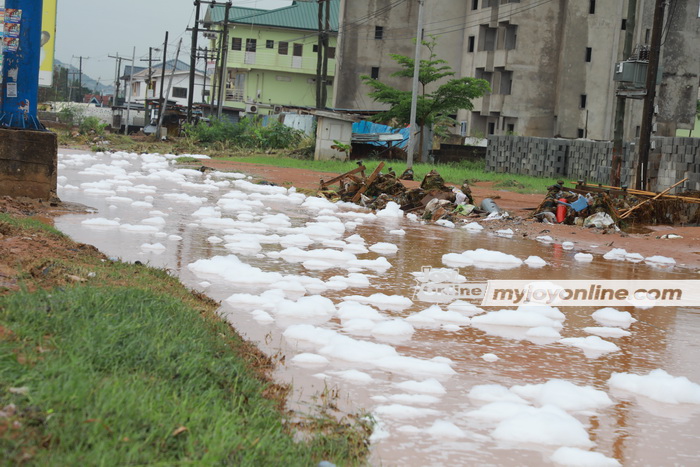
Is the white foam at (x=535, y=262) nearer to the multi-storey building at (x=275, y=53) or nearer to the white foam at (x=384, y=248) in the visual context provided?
the white foam at (x=384, y=248)

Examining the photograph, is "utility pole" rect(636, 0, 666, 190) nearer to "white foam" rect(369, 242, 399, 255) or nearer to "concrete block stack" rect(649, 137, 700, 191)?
"concrete block stack" rect(649, 137, 700, 191)

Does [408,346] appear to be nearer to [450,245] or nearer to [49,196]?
[450,245]

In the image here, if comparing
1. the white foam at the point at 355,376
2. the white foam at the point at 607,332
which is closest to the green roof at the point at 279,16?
the white foam at the point at 607,332

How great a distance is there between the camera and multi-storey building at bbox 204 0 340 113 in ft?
203

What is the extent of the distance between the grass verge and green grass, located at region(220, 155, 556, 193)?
2136 centimetres

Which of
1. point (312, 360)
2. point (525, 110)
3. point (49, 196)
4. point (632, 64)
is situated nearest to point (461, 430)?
point (312, 360)

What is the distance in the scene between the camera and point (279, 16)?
205ft

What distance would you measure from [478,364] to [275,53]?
58.2 meters

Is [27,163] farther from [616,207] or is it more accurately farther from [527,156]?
[527,156]

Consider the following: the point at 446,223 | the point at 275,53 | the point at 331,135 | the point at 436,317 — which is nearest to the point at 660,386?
the point at 436,317

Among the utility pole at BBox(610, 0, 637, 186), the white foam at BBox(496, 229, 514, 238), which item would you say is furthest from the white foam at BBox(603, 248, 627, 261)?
the utility pole at BBox(610, 0, 637, 186)

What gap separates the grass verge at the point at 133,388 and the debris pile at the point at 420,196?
11.7 meters

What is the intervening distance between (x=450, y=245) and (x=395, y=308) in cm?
519

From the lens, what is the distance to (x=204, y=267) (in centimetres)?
844
